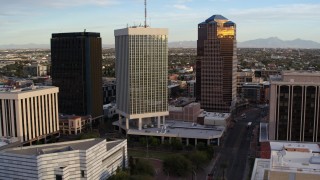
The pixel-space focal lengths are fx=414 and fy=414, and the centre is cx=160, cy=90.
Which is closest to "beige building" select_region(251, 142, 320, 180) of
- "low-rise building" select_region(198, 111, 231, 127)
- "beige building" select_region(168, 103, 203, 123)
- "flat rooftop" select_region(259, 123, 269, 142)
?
"flat rooftop" select_region(259, 123, 269, 142)

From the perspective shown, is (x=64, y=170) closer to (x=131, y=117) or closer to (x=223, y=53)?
(x=131, y=117)

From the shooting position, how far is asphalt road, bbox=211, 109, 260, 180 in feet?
280

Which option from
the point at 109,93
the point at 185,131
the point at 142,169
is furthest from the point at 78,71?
the point at 142,169

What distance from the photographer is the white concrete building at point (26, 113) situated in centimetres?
10050

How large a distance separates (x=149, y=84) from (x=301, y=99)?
4087 cm

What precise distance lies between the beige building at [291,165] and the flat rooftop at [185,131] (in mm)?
42858

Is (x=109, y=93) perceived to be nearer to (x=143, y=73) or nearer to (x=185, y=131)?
(x=143, y=73)

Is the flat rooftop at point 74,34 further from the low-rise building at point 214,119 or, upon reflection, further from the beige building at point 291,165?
the beige building at point 291,165

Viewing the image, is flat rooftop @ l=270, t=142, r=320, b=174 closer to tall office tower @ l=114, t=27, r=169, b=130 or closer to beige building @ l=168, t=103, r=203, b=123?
tall office tower @ l=114, t=27, r=169, b=130

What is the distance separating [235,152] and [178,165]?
26.3 meters

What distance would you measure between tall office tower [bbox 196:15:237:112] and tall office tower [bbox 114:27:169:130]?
30156 mm

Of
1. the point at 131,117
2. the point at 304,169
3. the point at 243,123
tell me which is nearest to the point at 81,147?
the point at 304,169

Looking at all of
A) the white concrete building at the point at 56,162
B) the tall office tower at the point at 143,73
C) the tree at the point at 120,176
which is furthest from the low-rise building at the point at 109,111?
the tree at the point at 120,176

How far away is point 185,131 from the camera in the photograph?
114 m
